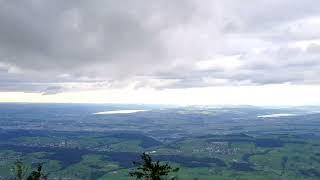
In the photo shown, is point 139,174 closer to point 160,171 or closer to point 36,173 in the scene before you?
point 160,171

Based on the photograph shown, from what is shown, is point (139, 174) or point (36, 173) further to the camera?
point (36, 173)

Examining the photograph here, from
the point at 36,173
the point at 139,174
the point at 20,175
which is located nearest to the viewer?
the point at 139,174

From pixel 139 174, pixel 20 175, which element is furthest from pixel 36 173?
pixel 139 174

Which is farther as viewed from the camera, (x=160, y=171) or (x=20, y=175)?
(x=20, y=175)

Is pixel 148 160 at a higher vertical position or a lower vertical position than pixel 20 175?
higher

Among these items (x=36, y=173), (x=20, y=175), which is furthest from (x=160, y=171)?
(x=20, y=175)

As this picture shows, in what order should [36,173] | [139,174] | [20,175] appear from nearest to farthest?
[139,174] → [36,173] → [20,175]

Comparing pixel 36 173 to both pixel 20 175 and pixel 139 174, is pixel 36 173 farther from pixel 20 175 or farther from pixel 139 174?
pixel 139 174
